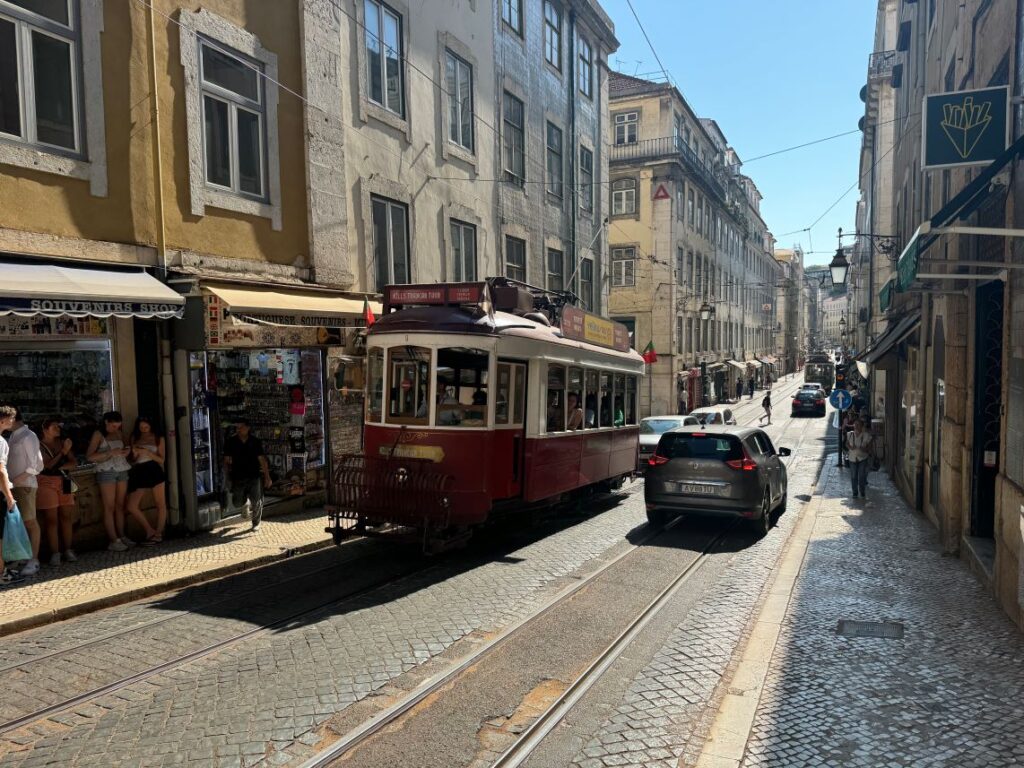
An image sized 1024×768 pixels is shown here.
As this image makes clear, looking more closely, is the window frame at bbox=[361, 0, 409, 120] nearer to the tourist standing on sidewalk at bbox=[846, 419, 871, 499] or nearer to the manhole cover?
the tourist standing on sidewalk at bbox=[846, 419, 871, 499]

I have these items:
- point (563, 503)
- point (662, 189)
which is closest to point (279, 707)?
point (563, 503)

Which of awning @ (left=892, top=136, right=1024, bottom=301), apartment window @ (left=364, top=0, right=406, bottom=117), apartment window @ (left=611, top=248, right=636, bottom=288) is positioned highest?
apartment window @ (left=364, top=0, right=406, bottom=117)

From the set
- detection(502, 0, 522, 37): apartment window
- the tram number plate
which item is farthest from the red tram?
detection(502, 0, 522, 37): apartment window

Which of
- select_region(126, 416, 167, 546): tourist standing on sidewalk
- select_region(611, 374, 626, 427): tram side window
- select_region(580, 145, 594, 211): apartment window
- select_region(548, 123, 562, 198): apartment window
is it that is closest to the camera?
select_region(126, 416, 167, 546): tourist standing on sidewalk

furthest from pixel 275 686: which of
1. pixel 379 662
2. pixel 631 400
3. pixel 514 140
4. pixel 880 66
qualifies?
pixel 880 66

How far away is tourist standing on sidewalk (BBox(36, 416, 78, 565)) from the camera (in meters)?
8.18

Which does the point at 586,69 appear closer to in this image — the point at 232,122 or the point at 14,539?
the point at 232,122

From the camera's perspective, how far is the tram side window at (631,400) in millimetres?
13672

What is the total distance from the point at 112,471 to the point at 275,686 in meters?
5.12

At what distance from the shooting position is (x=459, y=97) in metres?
16.8

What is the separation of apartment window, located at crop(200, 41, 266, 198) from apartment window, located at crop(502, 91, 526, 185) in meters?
8.49

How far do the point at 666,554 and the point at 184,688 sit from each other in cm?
647

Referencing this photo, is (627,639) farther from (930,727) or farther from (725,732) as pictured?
(930,727)

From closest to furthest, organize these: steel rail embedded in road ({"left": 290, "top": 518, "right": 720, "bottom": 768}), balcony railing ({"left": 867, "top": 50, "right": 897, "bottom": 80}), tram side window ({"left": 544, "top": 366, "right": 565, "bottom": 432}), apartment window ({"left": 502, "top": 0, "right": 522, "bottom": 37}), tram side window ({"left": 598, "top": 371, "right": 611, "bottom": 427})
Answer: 1. steel rail embedded in road ({"left": 290, "top": 518, "right": 720, "bottom": 768})
2. tram side window ({"left": 544, "top": 366, "right": 565, "bottom": 432})
3. tram side window ({"left": 598, "top": 371, "right": 611, "bottom": 427})
4. apartment window ({"left": 502, "top": 0, "right": 522, "bottom": 37})
5. balcony railing ({"left": 867, "top": 50, "right": 897, "bottom": 80})
